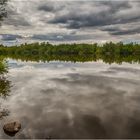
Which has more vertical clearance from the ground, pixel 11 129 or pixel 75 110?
pixel 11 129

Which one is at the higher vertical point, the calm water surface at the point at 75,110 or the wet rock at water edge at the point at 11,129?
the wet rock at water edge at the point at 11,129

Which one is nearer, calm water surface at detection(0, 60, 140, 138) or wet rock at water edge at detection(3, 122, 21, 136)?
wet rock at water edge at detection(3, 122, 21, 136)

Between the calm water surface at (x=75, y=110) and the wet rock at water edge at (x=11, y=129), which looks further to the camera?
the calm water surface at (x=75, y=110)

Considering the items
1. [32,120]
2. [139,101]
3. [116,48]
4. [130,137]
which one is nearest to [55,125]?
[32,120]

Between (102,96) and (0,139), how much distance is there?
17537mm

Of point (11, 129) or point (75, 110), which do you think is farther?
point (75, 110)

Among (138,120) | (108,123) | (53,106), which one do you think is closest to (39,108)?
(53,106)

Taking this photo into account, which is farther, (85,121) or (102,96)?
(102,96)

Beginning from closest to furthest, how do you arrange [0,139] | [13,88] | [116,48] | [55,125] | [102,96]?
[0,139] < [55,125] < [102,96] < [13,88] < [116,48]

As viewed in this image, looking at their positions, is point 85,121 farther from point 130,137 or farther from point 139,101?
point 139,101

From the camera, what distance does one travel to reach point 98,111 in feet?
96.7

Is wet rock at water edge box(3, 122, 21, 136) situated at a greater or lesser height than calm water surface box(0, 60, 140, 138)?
greater

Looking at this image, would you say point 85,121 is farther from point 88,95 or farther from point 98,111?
point 88,95

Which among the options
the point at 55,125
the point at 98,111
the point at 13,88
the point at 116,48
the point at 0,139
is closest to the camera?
the point at 0,139
